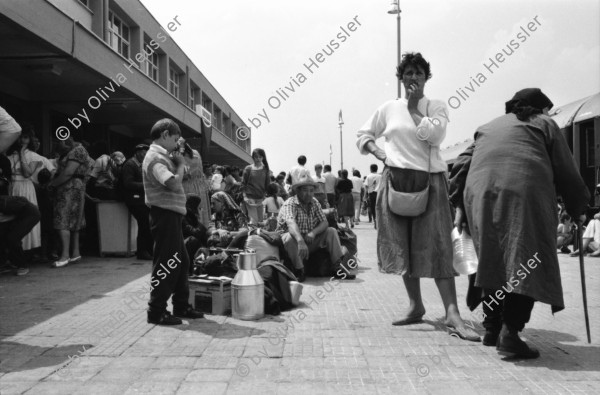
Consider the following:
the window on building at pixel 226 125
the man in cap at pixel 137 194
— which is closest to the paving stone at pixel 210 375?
the man in cap at pixel 137 194

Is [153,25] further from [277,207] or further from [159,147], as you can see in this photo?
[159,147]

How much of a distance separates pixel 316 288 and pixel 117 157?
508 cm

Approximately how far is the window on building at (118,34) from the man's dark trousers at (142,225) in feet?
37.0

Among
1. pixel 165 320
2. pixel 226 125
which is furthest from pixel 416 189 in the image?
pixel 226 125

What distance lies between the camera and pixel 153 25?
76.5ft

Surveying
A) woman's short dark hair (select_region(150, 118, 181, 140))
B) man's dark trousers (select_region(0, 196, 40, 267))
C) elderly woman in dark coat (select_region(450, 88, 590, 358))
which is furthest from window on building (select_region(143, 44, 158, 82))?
elderly woman in dark coat (select_region(450, 88, 590, 358))

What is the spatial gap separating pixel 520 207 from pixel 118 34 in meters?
19.1

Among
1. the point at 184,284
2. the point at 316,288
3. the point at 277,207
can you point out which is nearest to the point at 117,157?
the point at 277,207

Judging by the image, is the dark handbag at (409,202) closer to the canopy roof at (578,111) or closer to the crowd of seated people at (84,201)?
the crowd of seated people at (84,201)

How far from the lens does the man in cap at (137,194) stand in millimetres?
9008

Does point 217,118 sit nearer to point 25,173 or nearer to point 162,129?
point 25,173

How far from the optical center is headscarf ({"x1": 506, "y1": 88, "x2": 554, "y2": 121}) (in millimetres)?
3890

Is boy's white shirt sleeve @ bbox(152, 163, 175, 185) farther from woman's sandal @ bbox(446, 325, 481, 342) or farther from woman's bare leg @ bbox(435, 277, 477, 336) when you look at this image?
woman's sandal @ bbox(446, 325, 481, 342)

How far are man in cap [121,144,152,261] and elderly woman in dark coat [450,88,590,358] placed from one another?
244 inches
